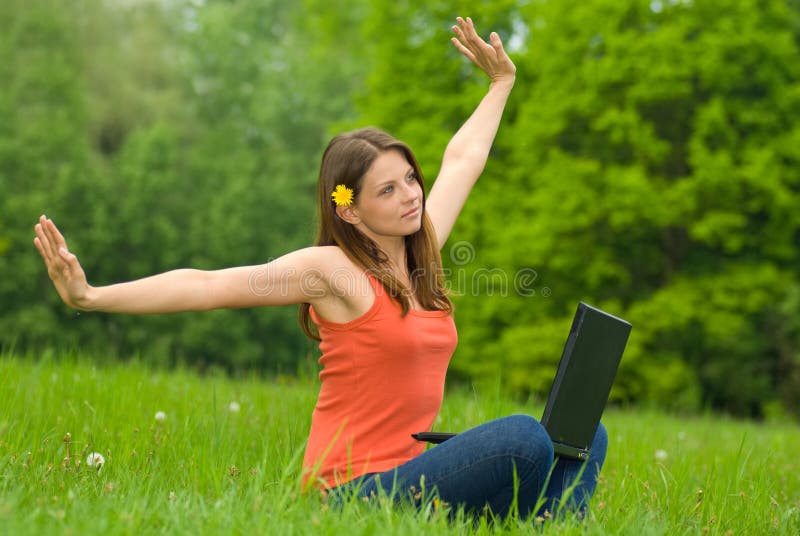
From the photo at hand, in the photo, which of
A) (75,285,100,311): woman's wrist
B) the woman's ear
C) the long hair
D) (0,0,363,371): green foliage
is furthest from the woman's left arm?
(0,0,363,371): green foliage

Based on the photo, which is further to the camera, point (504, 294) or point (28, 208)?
point (28, 208)

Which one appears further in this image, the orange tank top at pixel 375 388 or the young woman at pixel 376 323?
the orange tank top at pixel 375 388

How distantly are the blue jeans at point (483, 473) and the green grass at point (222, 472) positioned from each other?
0.09 metres

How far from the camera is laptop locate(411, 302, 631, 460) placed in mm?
3090

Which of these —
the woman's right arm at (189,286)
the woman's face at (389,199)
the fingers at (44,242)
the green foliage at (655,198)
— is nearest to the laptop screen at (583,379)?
the woman's face at (389,199)

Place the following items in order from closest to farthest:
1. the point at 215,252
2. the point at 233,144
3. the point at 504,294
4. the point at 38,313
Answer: the point at 504,294 → the point at 38,313 → the point at 215,252 → the point at 233,144

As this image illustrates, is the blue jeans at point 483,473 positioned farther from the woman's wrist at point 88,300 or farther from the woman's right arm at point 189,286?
the woman's wrist at point 88,300

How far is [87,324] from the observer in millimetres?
24141

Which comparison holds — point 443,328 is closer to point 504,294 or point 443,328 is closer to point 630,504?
point 630,504

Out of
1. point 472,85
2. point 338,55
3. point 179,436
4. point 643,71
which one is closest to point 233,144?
point 338,55

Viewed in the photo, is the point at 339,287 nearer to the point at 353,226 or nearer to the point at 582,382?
the point at 353,226

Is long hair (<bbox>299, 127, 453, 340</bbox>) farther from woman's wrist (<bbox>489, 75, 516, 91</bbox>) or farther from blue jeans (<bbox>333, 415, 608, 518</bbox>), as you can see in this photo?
woman's wrist (<bbox>489, 75, 516, 91</bbox>)

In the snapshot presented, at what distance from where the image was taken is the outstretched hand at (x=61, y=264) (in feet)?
8.93

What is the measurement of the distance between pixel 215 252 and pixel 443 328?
77.5 ft
